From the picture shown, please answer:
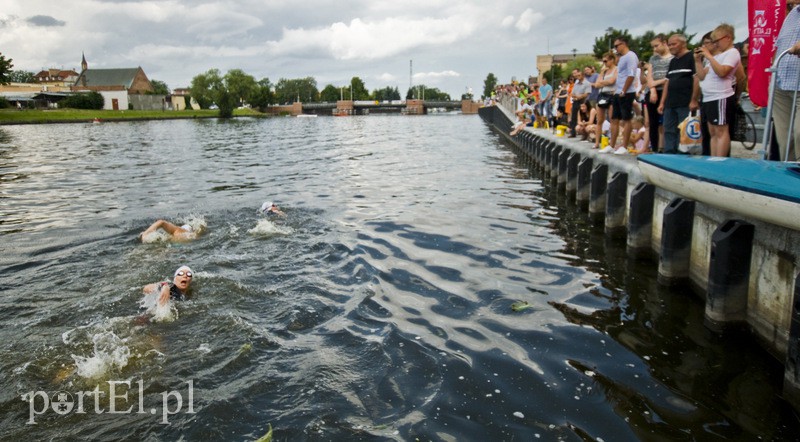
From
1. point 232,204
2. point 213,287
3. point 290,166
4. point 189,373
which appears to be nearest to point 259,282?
point 213,287

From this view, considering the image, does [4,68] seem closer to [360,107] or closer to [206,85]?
[206,85]

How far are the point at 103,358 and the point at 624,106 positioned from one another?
10579mm

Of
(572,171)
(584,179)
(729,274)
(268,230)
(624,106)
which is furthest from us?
(572,171)

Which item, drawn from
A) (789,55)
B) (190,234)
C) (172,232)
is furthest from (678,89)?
(172,232)

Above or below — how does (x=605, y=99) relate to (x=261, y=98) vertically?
below

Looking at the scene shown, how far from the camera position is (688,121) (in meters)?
9.85

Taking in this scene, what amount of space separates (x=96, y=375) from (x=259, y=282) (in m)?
2.95

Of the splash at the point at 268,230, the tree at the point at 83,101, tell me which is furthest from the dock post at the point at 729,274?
the tree at the point at 83,101

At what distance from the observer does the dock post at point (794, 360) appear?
4391 millimetres

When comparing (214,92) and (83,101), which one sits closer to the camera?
(83,101)

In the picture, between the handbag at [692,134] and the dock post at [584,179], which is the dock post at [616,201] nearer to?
the handbag at [692,134]

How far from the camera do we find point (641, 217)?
28.5ft

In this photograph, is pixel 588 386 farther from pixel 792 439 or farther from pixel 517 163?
pixel 517 163

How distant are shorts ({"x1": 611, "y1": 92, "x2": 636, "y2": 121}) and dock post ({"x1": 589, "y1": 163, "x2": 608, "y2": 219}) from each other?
4.08 ft
